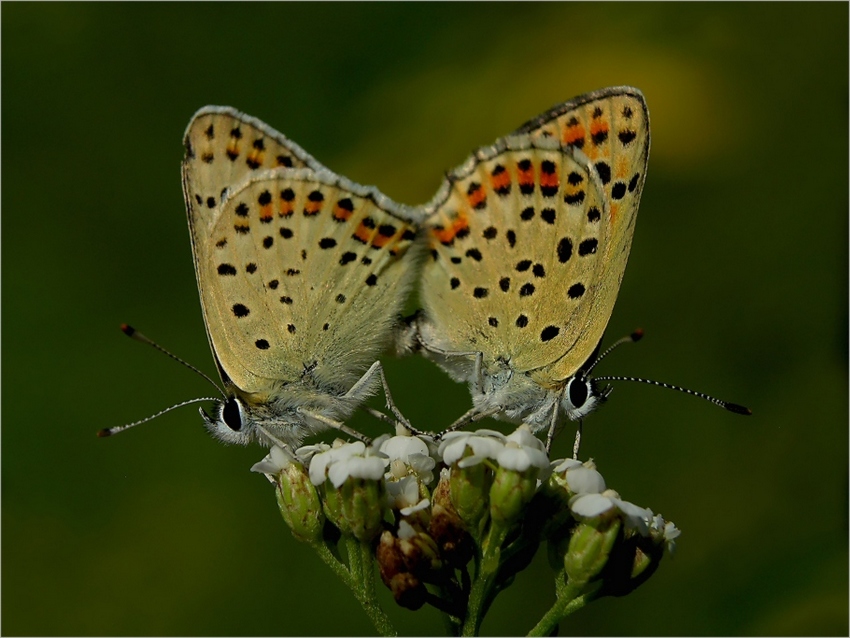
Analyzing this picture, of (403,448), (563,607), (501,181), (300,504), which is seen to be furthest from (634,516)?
(501,181)

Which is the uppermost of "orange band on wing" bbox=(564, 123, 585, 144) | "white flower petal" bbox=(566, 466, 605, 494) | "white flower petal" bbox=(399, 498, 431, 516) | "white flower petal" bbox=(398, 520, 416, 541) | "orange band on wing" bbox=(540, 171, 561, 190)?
"orange band on wing" bbox=(564, 123, 585, 144)

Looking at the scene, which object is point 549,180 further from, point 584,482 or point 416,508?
point 416,508

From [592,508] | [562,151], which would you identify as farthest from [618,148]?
[592,508]

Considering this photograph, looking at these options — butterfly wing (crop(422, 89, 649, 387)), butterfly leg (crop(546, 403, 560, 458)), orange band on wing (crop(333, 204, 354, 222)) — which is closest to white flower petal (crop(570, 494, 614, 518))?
butterfly leg (crop(546, 403, 560, 458))

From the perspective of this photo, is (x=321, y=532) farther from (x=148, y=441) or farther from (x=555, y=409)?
(x=148, y=441)

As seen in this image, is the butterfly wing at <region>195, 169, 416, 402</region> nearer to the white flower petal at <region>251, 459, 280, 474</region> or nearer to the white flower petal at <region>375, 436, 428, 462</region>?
the white flower petal at <region>251, 459, 280, 474</region>

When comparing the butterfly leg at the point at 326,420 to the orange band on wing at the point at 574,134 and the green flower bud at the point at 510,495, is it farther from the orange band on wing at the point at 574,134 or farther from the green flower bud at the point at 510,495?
the orange band on wing at the point at 574,134

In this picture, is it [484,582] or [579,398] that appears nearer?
[484,582]
